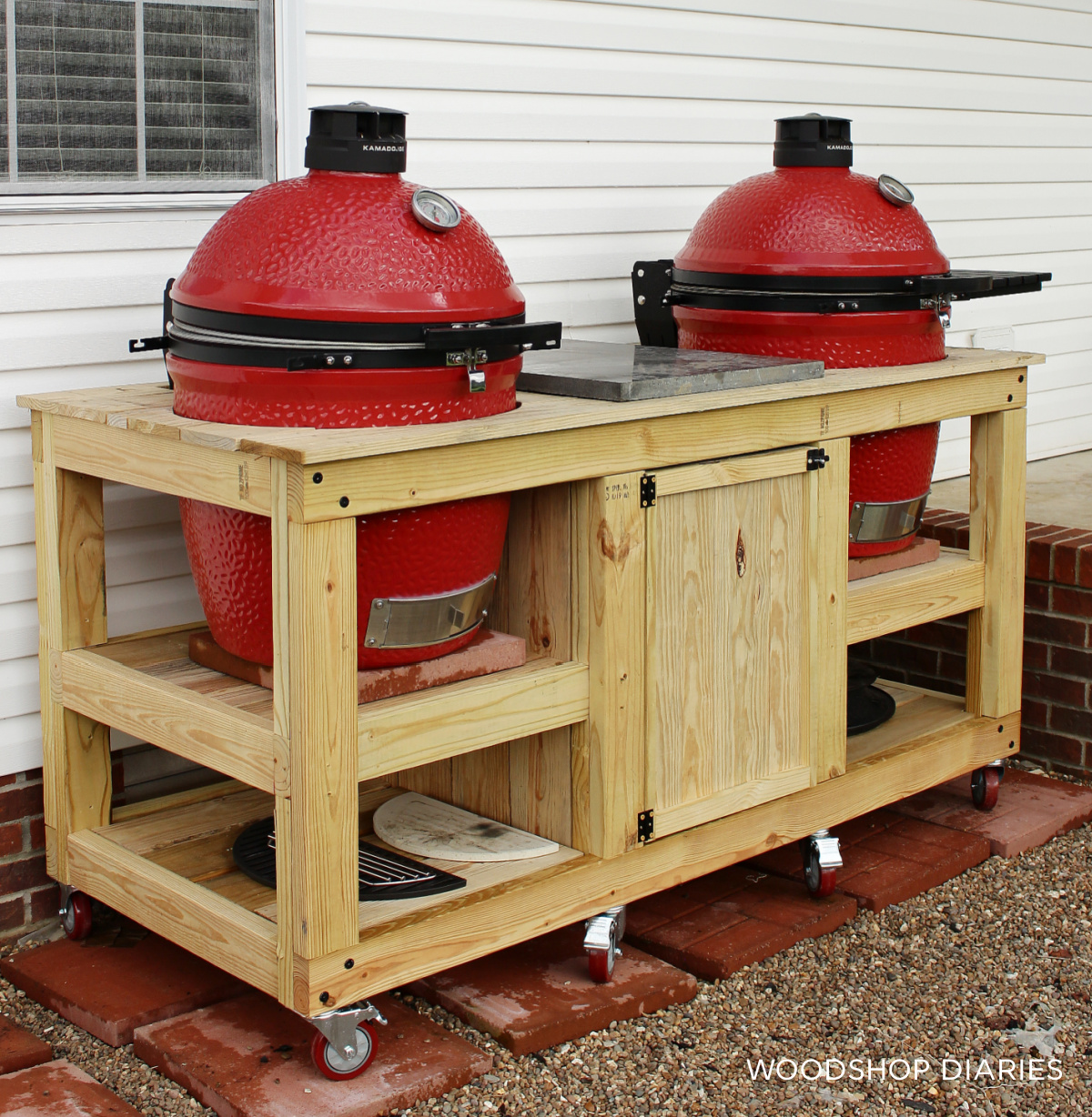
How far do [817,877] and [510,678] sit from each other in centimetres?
98

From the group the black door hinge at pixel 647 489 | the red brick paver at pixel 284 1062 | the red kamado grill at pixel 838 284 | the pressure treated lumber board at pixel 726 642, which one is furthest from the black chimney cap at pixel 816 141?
the red brick paver at pixel 284 1062

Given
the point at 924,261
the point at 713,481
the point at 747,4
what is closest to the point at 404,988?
→ the point at 713,481

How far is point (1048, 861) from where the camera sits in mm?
3709

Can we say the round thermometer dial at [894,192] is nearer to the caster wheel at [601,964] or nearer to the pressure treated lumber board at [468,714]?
the pressure treated lumber board at [468,714]

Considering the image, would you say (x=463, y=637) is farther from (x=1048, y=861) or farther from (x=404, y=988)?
(x=1048, y=861)

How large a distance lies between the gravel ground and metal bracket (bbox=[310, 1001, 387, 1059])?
0.16m

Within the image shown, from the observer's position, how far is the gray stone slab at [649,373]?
2.90 metres

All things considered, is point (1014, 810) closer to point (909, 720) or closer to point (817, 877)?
point (909, 720)

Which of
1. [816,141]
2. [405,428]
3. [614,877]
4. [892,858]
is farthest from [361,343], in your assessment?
[892,858]

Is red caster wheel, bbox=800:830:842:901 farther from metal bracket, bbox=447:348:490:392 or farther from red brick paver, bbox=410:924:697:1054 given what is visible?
metal bracket, bbox=447:348:490:392

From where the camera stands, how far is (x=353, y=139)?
2654mm

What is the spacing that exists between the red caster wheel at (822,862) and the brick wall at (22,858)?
1.64 meters

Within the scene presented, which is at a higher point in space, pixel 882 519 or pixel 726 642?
pixel 882 519

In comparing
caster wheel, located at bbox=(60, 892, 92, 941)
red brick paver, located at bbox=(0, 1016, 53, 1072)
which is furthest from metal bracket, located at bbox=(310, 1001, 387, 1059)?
caster wheel, located at bbox=(60, 892, 92, 941)
